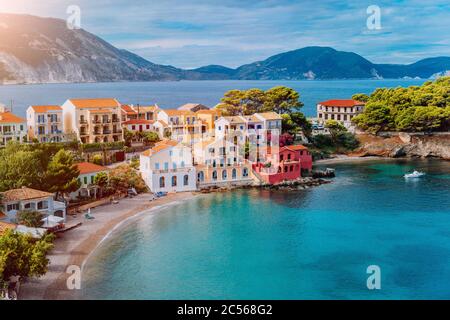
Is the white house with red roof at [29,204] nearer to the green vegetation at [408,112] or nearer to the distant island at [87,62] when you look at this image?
the green vegetation at [408,112]

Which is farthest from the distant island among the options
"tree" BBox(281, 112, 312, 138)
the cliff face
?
the cliff face

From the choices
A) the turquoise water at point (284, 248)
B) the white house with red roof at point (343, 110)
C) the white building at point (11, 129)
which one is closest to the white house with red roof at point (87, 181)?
the turquoise water at point (284, 248)

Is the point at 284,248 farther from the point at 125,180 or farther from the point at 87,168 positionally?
the point at 87,168

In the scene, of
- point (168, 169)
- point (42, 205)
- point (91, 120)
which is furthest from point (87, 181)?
point (91, 120)

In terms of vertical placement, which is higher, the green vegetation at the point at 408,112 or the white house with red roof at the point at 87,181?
the green vegetation at the point at 408,112

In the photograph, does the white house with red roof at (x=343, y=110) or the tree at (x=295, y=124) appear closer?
the tree at (x=295, y=124)
